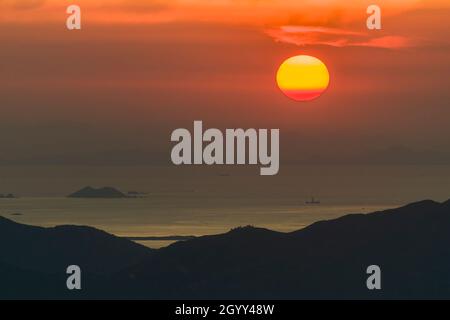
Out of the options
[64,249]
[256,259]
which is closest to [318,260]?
[256,259]

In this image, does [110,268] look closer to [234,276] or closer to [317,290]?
[234,276]

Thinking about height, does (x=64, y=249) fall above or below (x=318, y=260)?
above

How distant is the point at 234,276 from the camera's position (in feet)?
192

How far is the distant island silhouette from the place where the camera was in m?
56.6

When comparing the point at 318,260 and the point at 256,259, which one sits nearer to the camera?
the point at 256,259

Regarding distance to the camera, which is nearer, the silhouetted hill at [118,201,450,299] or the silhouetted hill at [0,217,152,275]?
the silhouetted hill at [118,201,450,299]

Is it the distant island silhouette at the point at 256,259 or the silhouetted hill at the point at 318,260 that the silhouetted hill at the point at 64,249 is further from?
the silhouetted hill at the point at 318,260

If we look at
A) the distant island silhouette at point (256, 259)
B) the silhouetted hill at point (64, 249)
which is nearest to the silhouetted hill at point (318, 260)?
the distant island silhouette at point (256, 259)

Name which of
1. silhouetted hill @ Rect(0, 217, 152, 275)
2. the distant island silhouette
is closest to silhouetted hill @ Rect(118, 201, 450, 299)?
the distant island silhouette

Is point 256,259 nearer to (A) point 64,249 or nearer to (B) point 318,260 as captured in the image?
(B) point 318,260

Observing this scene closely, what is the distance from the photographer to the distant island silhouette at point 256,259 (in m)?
56.6

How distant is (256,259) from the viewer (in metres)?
60.2

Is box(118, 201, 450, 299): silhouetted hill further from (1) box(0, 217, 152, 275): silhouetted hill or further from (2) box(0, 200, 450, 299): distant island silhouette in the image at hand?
(1) box(0, 217, 152, 275): silhouetted hill

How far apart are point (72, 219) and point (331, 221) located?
1784 centimetres
